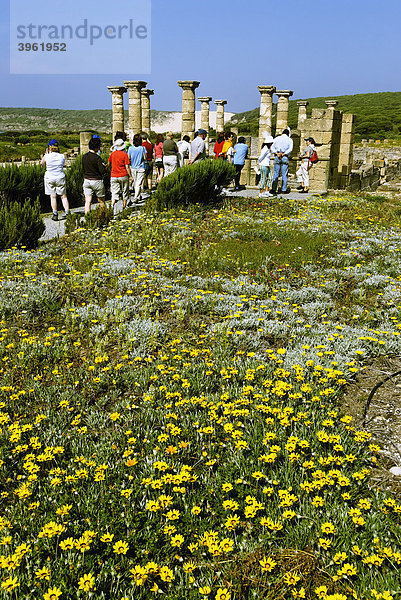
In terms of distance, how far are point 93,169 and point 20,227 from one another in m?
2.57

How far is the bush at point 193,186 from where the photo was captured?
13.1 meters

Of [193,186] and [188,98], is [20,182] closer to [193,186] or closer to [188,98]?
[193,186]

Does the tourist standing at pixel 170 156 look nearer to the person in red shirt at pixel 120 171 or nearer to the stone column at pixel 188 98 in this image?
the person in red shirt at pixel 120 171

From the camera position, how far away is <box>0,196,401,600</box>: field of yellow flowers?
279 centimetres

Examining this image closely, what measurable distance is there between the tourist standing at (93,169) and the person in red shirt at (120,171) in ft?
2.47

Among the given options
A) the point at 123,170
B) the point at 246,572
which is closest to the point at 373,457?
the point at 246,572

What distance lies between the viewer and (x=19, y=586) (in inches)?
104

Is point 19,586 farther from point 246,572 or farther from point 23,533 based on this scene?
point 246,572

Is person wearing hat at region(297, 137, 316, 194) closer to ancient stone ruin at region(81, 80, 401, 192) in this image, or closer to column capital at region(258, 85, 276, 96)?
ancient stone ruin at region(81, 80, 401, 192)

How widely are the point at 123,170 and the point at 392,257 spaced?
6.93m

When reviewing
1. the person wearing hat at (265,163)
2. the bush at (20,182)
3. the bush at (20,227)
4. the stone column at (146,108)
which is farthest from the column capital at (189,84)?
the bush at (20,227)

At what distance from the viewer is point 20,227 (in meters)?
9.69

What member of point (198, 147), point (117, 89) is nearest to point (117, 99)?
point (117, 89)

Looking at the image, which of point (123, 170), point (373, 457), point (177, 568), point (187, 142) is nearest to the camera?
point (177, 568)
